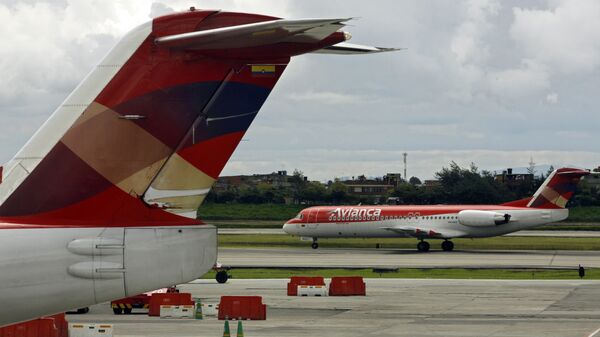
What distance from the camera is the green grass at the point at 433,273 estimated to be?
55781 millimetres

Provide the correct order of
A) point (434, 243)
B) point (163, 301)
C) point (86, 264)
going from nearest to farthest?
point (86, 264), point (163, 301), point (434, 243)

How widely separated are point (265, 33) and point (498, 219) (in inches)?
2772

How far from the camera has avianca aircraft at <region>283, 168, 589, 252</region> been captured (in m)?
79.2

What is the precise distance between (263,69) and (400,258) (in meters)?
61.1

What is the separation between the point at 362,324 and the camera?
33312 millimetres

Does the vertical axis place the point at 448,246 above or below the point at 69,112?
below

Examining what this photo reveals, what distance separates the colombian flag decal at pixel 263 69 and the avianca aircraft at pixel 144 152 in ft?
0.04

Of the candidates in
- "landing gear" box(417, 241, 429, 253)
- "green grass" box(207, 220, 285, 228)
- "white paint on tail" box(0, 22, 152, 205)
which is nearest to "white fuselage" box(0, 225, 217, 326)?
"white paint on tail" box(0, 22, 152, 205)

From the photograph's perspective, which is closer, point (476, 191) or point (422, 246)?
point (422, 246)

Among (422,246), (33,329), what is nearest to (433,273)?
(422,246)

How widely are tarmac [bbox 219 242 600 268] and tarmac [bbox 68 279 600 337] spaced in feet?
49.1

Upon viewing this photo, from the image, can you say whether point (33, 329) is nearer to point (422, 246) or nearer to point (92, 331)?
point (92, 331)

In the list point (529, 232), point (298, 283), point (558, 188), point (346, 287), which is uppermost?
point (558, 188)

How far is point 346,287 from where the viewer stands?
4378 centimetres
